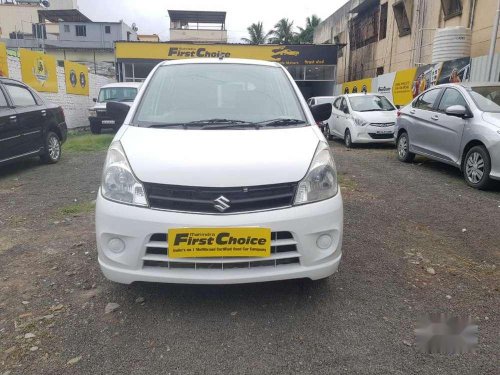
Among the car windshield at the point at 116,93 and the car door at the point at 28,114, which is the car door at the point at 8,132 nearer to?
the car door at the point at 28,114

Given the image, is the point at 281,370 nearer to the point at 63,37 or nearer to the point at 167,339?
the point at 167,339

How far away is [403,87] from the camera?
565 inches

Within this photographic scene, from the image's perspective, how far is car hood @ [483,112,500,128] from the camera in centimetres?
576

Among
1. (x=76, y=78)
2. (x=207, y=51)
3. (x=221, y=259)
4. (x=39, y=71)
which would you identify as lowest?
(x=221, y=259)

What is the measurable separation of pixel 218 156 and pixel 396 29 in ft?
62.0

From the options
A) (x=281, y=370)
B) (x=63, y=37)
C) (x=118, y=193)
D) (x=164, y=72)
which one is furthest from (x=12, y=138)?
(x=63, y=37)

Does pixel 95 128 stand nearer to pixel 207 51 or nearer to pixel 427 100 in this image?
pixel 427 100

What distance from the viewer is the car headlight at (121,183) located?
2.58m

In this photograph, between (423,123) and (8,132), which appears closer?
(8,132)

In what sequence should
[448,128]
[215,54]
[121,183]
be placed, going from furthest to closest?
[215,54] → [448,128] → [121,183]

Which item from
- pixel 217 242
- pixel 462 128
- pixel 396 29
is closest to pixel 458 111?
pixel 462 128

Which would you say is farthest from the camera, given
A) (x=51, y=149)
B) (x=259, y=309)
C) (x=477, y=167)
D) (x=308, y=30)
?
(x=308, y=30)

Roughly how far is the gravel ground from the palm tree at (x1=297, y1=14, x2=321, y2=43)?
41.5 m

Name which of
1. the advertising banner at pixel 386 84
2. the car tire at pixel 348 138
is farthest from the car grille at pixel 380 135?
the advertising banner at pixel 386 84
